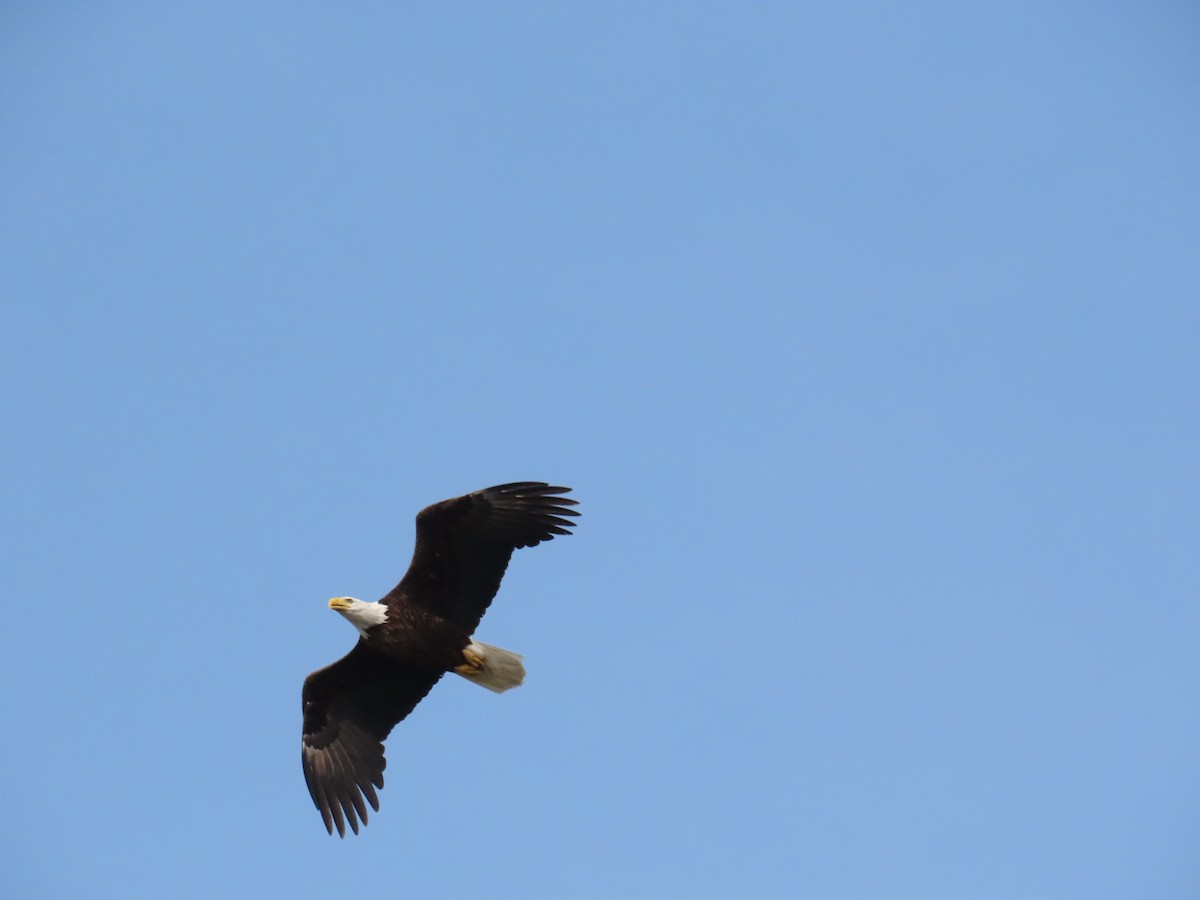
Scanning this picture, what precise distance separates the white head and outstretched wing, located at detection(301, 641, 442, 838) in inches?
21.0

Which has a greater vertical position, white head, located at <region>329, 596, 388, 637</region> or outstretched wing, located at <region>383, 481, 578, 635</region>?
outstretched wing, located at <region>383, 481, 578, 635</region>

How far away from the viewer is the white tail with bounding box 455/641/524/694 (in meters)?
14.3

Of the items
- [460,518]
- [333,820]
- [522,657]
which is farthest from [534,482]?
[333,820]

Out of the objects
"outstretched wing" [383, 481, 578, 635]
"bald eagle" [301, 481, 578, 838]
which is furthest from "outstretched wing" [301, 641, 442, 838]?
"outstretched wing" [383, 481, 578, 635]

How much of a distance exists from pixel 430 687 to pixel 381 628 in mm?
1237

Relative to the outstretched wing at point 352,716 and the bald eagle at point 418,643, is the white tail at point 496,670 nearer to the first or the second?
the bald eagle at point 418,643

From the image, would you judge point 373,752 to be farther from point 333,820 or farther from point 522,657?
point 522,657

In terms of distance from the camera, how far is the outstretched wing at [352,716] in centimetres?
1464

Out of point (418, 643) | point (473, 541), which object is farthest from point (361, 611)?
point (473, 541)

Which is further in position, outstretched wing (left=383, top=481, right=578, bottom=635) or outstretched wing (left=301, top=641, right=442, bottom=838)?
outstretched wing (left=301, top=641, right=442, bottom=838)

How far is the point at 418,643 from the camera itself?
1420 cm

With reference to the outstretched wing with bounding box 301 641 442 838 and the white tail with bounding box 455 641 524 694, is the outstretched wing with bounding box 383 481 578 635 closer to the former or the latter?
the white tail with bounding box 455 641 524 694

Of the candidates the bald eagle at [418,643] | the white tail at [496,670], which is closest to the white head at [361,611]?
the bald eagle at [418,643]

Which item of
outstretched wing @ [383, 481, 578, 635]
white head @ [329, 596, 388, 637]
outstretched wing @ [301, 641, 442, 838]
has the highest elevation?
outstretched wing @ [383, 481, 578, 635]
